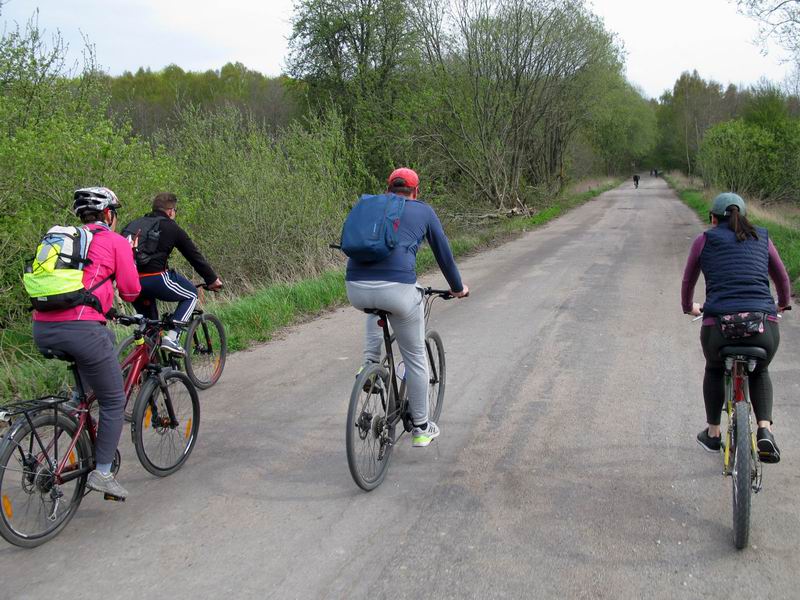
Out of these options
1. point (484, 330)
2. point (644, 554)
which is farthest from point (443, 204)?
point (644, 554)

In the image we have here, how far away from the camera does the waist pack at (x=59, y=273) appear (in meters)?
3.48

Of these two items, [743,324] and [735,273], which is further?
[735,273]

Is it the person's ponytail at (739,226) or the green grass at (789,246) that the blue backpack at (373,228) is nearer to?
the person's ponytail at (739,226)

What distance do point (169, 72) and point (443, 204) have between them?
64.6 m

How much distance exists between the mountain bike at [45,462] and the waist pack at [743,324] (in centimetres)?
342

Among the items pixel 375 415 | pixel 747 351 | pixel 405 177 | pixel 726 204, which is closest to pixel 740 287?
pixel 747 351

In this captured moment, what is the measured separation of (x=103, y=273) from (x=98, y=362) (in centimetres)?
49

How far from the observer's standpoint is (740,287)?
3.78 metres

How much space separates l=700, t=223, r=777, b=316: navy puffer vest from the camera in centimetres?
376

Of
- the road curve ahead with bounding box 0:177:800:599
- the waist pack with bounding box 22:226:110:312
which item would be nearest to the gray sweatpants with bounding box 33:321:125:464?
the waist pack with bounding box 22:226:110:312

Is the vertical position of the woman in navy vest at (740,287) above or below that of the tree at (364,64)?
below

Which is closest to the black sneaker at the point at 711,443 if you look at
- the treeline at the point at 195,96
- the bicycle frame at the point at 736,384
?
the bicycle frame at the point at 736,384

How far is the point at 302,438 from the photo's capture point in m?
5.00

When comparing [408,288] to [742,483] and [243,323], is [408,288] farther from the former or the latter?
[243,323]
